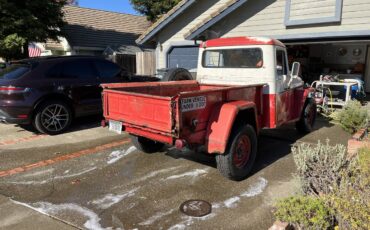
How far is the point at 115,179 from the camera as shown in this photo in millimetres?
5078

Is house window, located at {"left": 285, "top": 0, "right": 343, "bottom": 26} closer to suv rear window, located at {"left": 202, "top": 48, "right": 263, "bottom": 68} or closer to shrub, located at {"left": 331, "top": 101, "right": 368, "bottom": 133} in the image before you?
shrub, located at {"left": 331, "top": 101, "right": 368, "bottom": 133}

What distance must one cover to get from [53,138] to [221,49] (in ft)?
13.9

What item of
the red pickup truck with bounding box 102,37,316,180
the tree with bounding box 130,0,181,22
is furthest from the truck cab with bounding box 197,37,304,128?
the tree with bounding box 130,0,181,22

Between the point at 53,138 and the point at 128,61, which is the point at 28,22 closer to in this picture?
the point at 128,61

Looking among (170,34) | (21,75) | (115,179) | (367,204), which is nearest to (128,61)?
(170,34)

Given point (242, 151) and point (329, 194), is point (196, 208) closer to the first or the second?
point (242, 151)

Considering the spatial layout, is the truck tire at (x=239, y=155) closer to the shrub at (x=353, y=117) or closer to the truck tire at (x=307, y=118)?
the truck tire at (x=307, y=118)

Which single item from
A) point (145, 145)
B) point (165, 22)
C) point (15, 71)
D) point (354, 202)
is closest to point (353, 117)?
point (145, 145)

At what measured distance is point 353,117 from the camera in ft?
24.3

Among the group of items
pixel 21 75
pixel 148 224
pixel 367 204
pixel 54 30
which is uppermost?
pixel 54 30

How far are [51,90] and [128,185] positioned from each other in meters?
3.89

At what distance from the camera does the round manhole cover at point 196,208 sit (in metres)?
4.00

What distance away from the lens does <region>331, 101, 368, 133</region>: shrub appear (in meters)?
7.24

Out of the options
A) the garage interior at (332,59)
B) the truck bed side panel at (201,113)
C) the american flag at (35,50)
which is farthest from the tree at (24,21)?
the truck bed side panel at (201,113)
